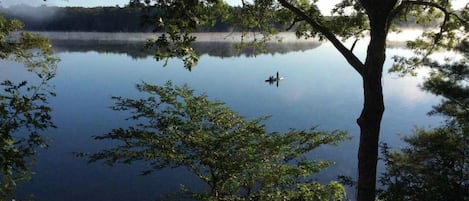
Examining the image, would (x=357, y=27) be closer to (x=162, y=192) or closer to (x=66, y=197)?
(x=162, y=192)

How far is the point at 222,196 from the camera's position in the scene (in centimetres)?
1069

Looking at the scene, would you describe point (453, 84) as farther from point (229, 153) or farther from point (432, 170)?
point (229, 153)

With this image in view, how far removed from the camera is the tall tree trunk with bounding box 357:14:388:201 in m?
7.83

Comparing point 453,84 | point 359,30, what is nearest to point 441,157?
point 453,84

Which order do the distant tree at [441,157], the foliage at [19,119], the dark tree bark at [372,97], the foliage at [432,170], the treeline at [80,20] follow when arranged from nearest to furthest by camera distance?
the foliage at [19,119]
the dark tree bark at [372,97]
the foliage at [432,170]
the distant tree at [441,157]
the treeline at [80,20]

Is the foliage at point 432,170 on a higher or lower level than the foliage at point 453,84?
lower

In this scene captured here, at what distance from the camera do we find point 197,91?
63250mm

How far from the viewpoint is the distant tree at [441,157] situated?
1216 centimetres

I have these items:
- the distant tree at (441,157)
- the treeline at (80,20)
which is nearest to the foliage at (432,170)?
the distant tree at (441,157)

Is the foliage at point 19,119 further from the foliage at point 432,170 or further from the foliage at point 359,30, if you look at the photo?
the foliage at point 432,170

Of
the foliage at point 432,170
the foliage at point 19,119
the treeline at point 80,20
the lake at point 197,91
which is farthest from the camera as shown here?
the treeline at point 80,20

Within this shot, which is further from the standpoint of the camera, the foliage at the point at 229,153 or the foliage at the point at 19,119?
the foliage at the point at 229,153

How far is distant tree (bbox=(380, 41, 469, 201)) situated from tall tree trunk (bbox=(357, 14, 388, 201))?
181 inches

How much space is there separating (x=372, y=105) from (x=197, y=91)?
5599 centimetres
